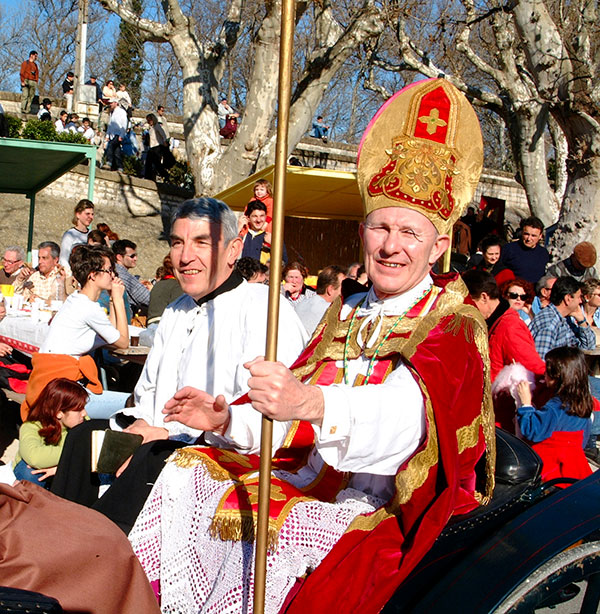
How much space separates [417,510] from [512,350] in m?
3.06

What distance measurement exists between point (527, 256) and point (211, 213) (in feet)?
18.7

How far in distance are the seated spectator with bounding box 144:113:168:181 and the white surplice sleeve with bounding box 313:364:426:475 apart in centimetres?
1729

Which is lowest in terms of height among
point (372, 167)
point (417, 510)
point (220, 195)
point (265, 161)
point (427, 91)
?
point (417, 510)

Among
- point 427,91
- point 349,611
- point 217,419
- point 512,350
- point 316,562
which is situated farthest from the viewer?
point 512,350

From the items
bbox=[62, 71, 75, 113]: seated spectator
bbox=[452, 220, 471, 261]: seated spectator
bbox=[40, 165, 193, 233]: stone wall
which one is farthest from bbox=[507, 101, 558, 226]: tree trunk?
bbox=[62, 71, 75, 113]: seated spectator

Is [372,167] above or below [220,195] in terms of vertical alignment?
below

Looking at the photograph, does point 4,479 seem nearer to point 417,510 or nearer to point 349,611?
point 349,611

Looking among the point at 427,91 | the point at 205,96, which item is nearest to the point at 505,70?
the point at 205,96

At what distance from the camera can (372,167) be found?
8.45 feet

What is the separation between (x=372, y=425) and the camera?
1980mm

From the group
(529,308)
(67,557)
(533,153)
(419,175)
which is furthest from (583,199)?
(67,557)

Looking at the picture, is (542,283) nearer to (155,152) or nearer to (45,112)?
(155,152)

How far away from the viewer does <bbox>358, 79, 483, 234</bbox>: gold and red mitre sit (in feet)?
7.96

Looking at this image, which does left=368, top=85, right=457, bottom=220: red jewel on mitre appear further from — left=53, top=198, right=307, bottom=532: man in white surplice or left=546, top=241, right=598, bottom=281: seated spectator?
left=546, top=241, right=598, bottom=281: seated spectator
